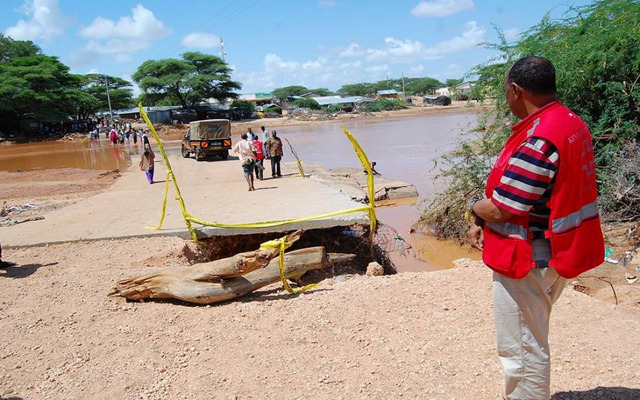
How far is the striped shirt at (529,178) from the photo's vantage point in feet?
6.64

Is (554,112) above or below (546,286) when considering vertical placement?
above

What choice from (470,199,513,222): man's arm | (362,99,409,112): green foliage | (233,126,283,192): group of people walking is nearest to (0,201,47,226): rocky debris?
(233,126,283,192): group of people walking

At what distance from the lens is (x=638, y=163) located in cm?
729

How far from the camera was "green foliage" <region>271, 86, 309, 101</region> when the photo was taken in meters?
87.1

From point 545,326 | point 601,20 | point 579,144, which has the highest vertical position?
point 601,20

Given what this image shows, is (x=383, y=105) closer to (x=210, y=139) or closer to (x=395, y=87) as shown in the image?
(x=395, y=87)

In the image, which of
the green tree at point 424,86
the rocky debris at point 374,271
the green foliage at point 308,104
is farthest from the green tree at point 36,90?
the green tree at point 424,86

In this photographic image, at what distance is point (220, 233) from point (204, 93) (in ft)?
176

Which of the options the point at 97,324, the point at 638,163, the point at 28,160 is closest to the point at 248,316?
the point at 97,324

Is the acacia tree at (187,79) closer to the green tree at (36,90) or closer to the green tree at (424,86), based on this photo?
the green tree at (36,90)

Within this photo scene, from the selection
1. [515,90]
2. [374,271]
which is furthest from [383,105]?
[515,90]

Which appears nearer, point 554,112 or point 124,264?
point 554,112

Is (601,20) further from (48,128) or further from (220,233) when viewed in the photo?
(48,128)

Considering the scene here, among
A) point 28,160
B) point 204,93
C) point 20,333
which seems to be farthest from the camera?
point 204,93
